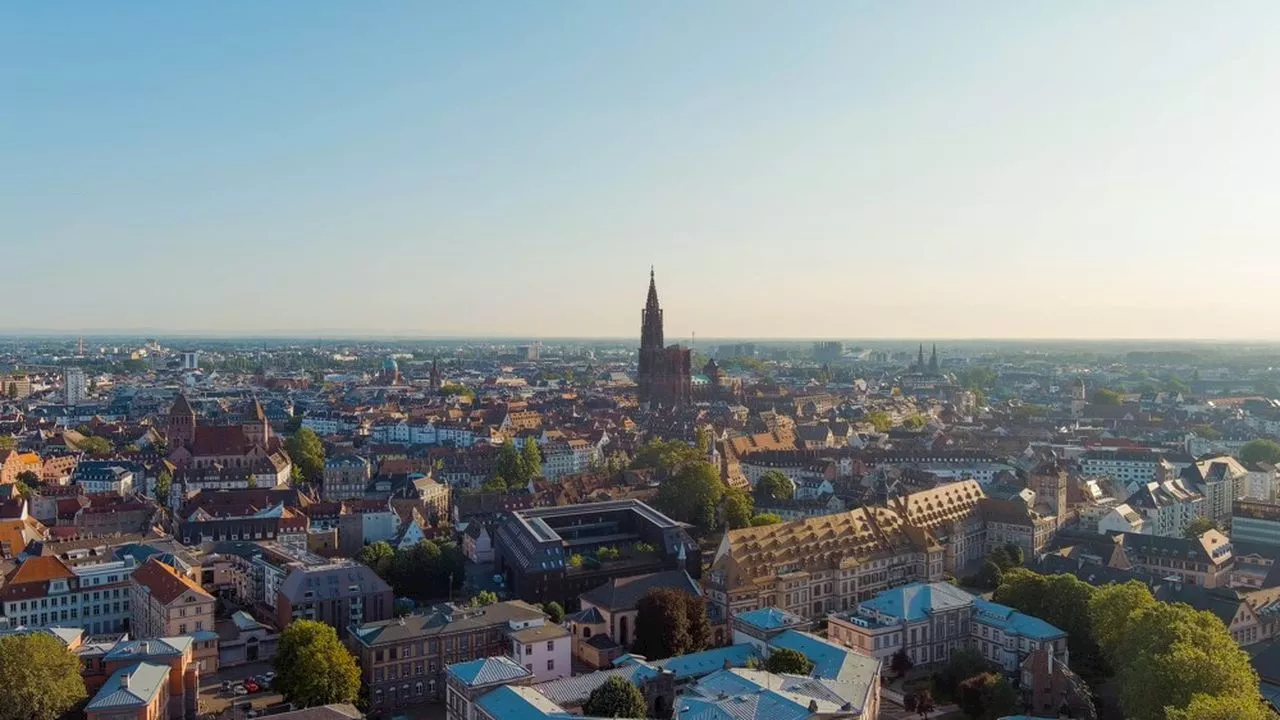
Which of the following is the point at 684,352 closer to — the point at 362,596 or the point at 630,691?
the point at 362,596

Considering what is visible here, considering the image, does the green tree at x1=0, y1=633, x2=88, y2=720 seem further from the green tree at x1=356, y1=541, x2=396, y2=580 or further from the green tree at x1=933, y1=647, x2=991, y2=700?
the green tree at x1=933, y1=647, x2=991, y2=700

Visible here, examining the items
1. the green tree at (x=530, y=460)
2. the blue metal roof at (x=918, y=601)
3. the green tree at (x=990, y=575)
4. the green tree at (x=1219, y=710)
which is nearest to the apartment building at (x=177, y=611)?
the blue metal roof at (x=918, y=601)

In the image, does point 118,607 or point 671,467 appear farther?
point 671,467

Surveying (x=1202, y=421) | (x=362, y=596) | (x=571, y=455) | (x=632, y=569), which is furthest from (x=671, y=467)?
(x=1202, y=421)

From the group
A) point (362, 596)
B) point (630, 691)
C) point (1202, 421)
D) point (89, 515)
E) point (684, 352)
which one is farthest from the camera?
point (684, 352)

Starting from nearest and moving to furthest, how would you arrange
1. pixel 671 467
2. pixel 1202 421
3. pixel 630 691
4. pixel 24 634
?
pixel 630 691
pixel 24 634
pixel 671 467
pixel 1202 421

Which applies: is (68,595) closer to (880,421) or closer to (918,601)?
(918,601)

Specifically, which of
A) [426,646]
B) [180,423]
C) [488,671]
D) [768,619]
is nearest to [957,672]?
[768,619]
